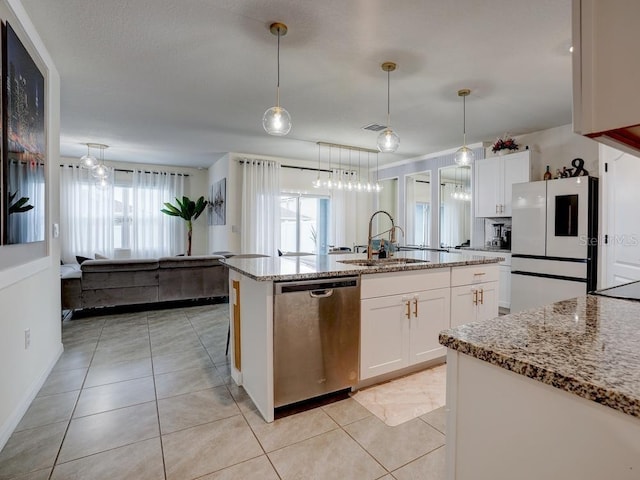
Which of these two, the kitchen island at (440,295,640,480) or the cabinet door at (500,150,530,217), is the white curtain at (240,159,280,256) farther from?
the kitchen island at (440,295,640,480)

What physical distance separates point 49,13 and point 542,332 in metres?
3.27

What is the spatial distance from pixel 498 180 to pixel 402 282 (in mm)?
3292

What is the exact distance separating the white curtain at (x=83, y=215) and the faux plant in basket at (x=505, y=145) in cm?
699

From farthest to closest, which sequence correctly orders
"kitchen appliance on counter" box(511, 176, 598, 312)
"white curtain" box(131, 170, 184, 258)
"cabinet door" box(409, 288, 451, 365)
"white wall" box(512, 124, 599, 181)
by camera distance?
"white curtain" box(131, 170, 184, 258), "white wall" box(512, 124, 599, 181), "kitchen appliance on counter" box(511, 176, 598, 312), "cabinet door" box(409, 288, 451, 365)

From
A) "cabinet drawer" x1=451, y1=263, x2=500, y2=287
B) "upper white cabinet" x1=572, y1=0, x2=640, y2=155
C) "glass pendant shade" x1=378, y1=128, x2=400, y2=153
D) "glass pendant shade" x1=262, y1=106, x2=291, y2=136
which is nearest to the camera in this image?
"upper white cabinet" x1=572, y1=0, x2=640, y2=155

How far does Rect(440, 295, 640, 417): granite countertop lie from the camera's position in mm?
602

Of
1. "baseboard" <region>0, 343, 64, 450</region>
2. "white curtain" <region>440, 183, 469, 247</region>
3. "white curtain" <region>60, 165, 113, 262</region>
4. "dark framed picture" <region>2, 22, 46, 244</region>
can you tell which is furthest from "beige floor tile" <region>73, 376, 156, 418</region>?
"white curtain" <region>60, 165, 113, 262</region>

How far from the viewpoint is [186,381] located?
256cm

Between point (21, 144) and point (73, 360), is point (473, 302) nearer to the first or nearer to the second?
point (21, 144)

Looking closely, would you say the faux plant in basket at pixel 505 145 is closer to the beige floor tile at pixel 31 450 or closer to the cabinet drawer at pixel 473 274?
the cabinet drawer at pixel 473 274

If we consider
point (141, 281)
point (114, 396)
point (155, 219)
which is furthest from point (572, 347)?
point (155, 219)

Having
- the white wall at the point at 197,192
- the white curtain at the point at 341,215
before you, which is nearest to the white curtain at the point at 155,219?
the white wall at the point at 197,192

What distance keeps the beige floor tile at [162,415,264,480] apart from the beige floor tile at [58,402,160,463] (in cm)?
19

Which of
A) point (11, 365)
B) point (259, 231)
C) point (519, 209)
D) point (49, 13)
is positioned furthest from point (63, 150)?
point (519, 209)
